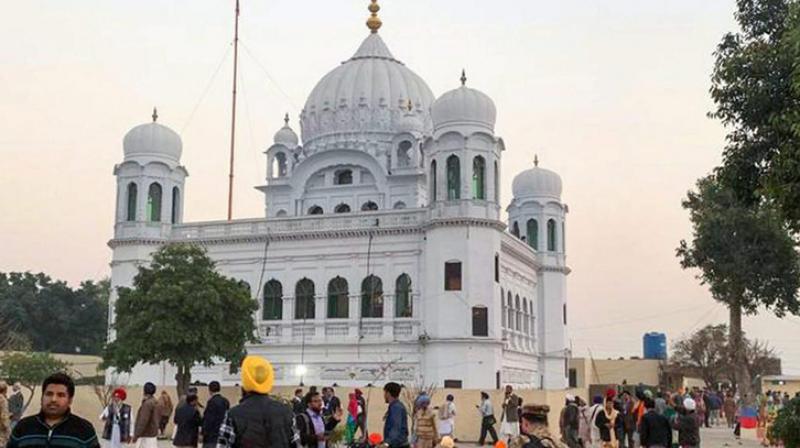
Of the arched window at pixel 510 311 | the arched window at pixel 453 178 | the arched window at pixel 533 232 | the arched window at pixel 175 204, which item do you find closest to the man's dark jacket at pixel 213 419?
the arched window at pixel 453 178

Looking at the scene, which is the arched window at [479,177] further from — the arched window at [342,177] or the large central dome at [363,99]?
the arched window at [342,177]

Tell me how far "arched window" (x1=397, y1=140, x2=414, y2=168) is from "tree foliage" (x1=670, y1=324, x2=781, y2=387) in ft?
96.9

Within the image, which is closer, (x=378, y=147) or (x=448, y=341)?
(x=448, y=341)

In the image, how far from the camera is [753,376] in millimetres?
73438

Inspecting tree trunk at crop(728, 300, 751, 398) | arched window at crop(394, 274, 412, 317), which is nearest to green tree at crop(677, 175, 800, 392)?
tree trunk at crop(728, 300, 751, 398)

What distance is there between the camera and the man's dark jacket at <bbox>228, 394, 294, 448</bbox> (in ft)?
26.1

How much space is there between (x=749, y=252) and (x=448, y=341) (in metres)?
12.6

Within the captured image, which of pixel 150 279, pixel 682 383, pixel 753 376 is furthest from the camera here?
pixel 753 376

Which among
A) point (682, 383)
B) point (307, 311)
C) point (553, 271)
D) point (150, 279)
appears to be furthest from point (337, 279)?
point (682, 383)

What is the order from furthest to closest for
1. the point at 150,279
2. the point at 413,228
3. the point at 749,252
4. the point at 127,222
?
the point at 127,222 → the point at 413,228 → the point at 749,252 → the point at 150,279

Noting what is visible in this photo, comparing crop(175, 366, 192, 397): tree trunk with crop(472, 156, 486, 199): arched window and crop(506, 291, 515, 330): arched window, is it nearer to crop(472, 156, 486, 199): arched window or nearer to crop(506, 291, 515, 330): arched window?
crop(472, 156, 486, 199): arched window

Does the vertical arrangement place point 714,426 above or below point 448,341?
below

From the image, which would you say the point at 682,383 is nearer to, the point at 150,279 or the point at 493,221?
the point at 493,221

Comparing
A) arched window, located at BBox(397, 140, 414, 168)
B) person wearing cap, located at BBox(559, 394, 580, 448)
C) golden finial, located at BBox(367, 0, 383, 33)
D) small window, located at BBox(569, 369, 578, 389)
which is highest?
golden finial, located at BBox(367, 0, 383, 33)
